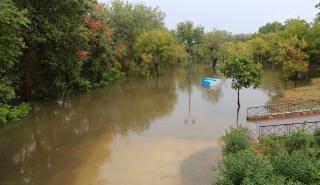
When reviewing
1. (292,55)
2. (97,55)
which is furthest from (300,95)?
(97,55)

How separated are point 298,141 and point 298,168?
11.5 feet

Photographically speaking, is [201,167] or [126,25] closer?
[201,167]

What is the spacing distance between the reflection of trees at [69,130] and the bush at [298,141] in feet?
26.4

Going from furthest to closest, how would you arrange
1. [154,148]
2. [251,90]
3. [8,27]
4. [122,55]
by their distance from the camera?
[122,55]
[251,90]
[154,148]
[8,27]

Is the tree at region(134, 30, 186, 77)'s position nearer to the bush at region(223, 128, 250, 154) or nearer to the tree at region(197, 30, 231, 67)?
the tree at region(197, 30, 231, 67)

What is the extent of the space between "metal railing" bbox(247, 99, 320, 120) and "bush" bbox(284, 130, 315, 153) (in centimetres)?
800

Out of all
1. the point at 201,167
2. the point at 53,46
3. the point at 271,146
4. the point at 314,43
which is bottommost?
the point at 201,167

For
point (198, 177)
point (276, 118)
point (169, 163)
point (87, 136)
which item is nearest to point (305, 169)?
point (198, 177)

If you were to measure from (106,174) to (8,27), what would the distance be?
7080 millimetres

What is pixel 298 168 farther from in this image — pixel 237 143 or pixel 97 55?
pixel 97 55

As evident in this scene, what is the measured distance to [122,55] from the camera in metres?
44.9

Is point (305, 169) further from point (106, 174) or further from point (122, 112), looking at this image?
point (122, 112)

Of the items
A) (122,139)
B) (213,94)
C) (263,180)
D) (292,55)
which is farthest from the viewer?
(292,55)

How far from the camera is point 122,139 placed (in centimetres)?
2038
